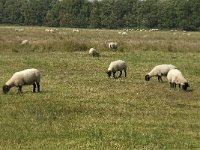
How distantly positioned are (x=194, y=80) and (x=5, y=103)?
12002 mm

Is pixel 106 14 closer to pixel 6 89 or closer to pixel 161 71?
pixel 161 71

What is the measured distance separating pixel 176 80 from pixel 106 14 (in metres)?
124

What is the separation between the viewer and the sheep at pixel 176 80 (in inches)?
881

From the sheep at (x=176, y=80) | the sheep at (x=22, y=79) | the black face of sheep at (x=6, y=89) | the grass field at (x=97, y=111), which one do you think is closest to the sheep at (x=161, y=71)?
the grass field at (x=97, y=111)

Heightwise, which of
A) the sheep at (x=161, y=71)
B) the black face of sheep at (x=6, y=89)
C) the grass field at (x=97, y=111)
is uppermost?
the sheep at (x=161, y=71)

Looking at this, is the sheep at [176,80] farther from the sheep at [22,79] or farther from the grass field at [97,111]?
the sheep at [22,79]

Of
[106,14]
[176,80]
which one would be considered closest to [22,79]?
[176,80]

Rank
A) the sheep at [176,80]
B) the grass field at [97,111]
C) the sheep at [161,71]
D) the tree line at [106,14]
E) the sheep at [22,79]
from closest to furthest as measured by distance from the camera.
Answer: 1. the grass field at [97,111]
2. the sheep at [22,79]
3. the sheep at [176,80]
4. the sheep at [161,71]
5. the tree line at [106,14]

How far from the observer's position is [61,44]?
142ft

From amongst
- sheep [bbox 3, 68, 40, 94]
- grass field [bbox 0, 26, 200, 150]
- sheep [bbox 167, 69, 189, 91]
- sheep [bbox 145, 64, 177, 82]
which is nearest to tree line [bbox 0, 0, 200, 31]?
grass field [bbox 0, 26, 200, 150]

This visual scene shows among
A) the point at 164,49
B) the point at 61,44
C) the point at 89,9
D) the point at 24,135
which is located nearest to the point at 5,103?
the point at 24,135

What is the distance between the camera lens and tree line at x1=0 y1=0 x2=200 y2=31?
5187 inches

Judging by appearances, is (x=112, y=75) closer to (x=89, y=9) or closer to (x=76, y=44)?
(x=76, y=44)

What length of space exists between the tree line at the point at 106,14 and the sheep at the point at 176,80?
106 metres
